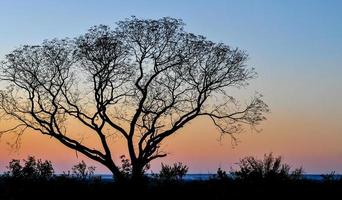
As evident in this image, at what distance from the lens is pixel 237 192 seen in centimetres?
1407

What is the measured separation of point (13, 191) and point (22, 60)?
65.1 ft

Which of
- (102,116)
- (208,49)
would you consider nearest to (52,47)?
(102,116)

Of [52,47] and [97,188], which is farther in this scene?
[52,47]

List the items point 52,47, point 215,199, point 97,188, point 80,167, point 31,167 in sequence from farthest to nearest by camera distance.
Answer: point 52,47 → point 31,167 → point 80,167 → point 97,188 → point 215,199

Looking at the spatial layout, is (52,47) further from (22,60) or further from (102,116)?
(102,116)

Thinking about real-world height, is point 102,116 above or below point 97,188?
above

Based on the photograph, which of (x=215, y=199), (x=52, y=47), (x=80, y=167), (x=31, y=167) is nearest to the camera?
(x=215, y=199)

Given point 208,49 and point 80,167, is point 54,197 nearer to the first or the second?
point 80,167

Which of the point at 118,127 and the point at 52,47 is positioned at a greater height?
the point at 52,47

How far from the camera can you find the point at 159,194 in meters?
14.8

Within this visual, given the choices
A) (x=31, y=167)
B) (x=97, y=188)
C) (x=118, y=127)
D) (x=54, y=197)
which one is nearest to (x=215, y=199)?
(x=97, y=188)

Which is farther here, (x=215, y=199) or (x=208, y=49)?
(x=208, y=49)

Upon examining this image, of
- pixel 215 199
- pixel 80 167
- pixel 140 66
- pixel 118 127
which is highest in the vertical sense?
pixel 140 66

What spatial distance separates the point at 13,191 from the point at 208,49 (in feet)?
66.8
